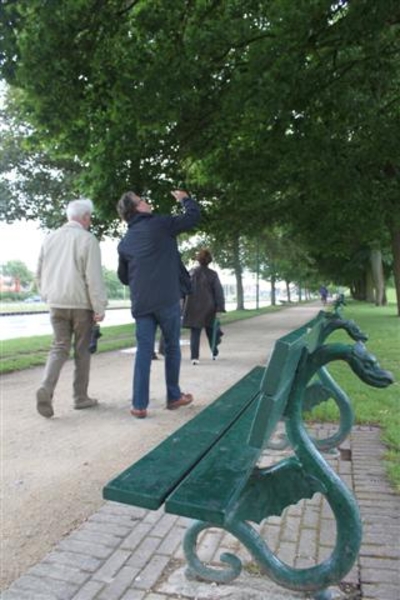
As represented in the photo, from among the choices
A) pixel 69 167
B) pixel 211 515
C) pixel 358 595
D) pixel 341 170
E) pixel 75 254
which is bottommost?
pixel 358 595

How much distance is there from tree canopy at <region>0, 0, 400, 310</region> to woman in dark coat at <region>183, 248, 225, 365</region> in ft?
8.03

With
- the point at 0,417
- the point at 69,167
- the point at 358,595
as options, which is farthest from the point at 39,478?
the point at 69,167

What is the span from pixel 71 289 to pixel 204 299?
182 inches

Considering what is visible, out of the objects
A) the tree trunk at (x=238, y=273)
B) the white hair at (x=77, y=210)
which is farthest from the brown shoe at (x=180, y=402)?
the tree trunk at (x=238, y=273)

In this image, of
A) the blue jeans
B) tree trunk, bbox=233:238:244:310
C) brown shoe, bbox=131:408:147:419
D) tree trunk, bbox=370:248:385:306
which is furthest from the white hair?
tree trunk, bbox=370:248:385:306

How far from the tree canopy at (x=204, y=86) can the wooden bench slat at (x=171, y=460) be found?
6042 millimetres

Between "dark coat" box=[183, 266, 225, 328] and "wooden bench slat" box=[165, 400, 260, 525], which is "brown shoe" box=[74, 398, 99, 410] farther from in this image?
"dark coat" box=[183, 266, 225, 328]

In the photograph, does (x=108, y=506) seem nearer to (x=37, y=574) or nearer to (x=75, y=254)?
(x=37, y=574)

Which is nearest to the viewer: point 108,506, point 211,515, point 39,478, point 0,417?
point 211,515

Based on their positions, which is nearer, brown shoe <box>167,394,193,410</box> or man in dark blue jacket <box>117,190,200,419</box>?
man in dark blue jacket <box>117,190,200,419</box>

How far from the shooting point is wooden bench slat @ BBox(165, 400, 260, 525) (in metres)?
1.95

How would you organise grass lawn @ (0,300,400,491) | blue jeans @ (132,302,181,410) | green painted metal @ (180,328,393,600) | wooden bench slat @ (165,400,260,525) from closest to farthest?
wooden bench slat @ (165,400,260,525) → green painted metal @ (180,328,393,600) → grass lawn @ (0,300,400,491) → blue jeans @ (132,302,181,410)

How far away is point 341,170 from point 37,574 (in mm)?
12375

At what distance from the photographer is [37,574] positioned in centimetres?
266
